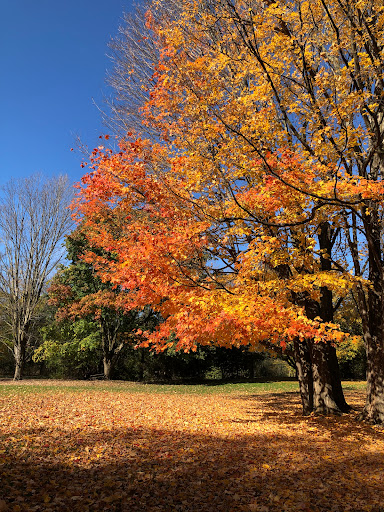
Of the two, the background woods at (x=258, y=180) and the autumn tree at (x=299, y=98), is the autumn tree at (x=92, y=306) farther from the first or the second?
the autumn tree at (x=299, y=98)

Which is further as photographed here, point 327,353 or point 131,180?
point 327,353

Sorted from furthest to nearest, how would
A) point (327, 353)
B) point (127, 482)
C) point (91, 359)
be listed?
1. point (91, 359)
2. point (327, 353)
3. point (127, 482)

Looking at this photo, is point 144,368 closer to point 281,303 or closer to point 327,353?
point 327,353

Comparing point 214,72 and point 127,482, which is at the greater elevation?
point 214,72

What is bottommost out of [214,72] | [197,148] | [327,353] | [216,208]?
[327,353]

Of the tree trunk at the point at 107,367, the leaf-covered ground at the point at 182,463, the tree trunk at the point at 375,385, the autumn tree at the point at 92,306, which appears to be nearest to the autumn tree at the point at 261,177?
the tree trunk at the point at 375,385

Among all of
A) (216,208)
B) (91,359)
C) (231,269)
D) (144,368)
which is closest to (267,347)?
(231,269)

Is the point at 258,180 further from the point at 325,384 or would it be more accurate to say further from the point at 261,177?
the point at 325,384

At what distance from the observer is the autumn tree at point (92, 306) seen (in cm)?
2041

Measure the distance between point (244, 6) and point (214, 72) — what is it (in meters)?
1.55

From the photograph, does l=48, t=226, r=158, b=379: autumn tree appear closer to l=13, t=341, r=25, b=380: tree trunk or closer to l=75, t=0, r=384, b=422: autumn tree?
l=13, t=341, r=25, b=380: tree trunk

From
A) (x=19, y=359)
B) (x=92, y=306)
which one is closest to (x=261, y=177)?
(x=92, y=306)

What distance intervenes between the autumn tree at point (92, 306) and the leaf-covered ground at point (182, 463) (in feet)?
38.3

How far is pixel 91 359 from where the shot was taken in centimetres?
2334
